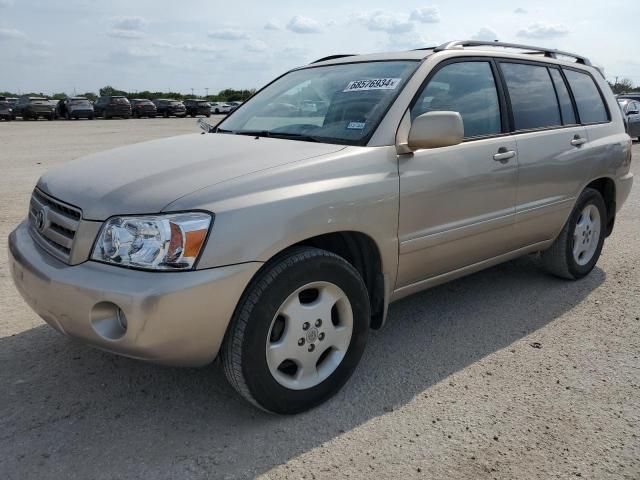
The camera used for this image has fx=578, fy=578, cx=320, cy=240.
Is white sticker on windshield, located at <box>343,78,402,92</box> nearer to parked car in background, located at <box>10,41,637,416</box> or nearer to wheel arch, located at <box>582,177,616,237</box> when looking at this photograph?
parked car in background, located at <box>10,41,637,416</box>

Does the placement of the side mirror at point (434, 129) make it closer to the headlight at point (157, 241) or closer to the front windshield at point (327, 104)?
the front windshield at point (327, 104)

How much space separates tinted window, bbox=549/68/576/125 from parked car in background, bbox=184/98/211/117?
3971cm

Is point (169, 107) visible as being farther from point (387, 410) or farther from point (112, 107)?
point (387, 410)

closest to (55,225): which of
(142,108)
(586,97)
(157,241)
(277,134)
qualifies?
(157,241)

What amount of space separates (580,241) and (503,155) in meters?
1.50

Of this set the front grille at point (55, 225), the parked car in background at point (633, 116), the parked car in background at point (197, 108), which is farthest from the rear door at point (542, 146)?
the parked car in background at point (197, 108)

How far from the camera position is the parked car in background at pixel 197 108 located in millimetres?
42188

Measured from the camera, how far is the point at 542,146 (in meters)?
4.00

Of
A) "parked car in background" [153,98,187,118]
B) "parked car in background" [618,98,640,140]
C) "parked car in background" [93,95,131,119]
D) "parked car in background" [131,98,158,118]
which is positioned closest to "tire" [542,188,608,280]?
"parked car in background" [618,98,640,140]

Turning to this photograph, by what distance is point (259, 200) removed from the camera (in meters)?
2.50

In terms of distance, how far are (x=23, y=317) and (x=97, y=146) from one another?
13647 millimetres

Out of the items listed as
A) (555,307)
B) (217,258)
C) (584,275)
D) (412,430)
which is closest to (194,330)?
(217,258)

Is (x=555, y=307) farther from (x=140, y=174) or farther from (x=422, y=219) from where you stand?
(x=140, y=174)

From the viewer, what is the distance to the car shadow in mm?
2424
